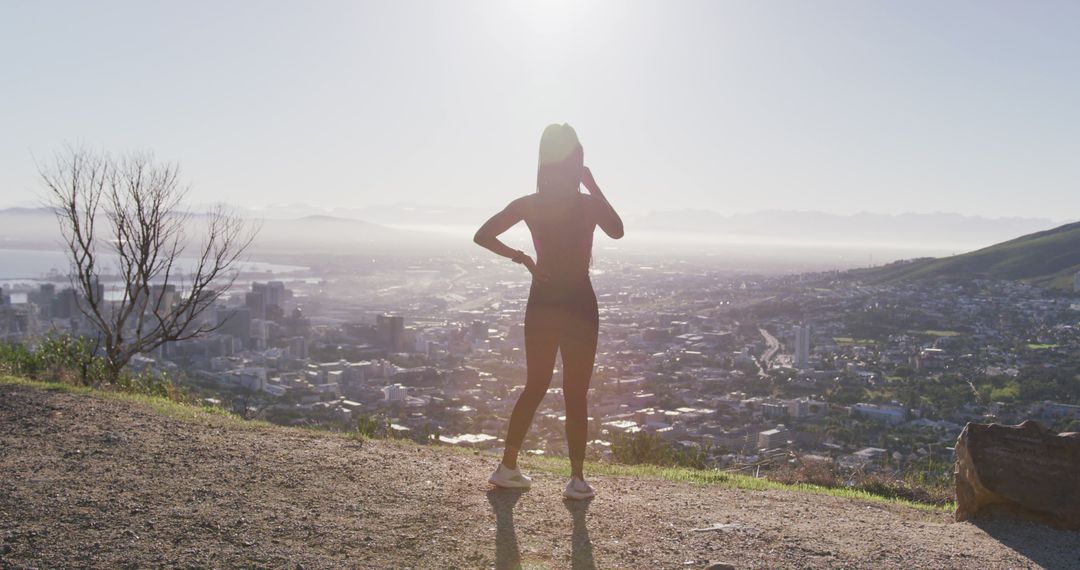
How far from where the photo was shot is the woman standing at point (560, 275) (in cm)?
441

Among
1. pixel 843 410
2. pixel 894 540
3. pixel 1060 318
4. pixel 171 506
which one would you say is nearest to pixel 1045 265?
pixel 1060 318

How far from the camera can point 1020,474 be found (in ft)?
14.6

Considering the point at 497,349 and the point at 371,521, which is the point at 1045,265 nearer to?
the point at 497,349

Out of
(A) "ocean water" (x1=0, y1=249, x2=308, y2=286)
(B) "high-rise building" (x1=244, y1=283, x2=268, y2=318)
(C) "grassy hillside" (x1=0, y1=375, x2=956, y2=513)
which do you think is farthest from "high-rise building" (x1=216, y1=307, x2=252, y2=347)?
(A) "ocean water" (x1=0, y1=249, x2=308, y2=286)

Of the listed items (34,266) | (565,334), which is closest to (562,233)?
(565,334)

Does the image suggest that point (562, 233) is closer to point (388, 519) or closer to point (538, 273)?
point (538, 273)

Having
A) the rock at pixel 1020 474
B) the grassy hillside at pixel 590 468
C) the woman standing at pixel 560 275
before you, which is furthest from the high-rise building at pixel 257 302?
the rock at pixel 1020 474

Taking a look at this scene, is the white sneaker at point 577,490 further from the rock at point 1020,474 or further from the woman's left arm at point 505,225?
the rock at point 1020,474

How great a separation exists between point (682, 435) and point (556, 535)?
28.0 feet

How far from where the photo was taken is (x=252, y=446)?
5305 millimetres

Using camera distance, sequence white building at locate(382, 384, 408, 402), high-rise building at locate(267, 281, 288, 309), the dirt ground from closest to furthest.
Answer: the dirt ground, white building at locate(382, 384, 408, 402), high-rise building at locate(267, 281, 288, 309)

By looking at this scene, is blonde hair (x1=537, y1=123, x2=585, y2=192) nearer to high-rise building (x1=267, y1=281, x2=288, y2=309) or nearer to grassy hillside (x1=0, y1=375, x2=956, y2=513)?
grassy hillside (x1=0, y1=375, x2=956, y2=513)

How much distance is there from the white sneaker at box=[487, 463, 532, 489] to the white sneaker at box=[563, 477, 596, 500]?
0.89 ft

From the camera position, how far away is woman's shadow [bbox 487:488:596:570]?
341 cm
